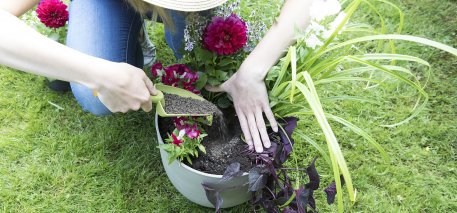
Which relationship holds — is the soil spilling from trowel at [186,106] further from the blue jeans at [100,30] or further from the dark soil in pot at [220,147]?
the blue jeans at [100,30]

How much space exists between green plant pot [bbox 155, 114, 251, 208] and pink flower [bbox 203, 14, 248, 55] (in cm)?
31

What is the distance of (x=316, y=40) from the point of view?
1.12 metres

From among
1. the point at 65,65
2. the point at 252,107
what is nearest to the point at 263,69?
the point at 252,107

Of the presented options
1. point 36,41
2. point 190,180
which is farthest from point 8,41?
point 190,180

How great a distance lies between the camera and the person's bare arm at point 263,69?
1.22m

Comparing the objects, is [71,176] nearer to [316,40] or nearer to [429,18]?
[316,40]

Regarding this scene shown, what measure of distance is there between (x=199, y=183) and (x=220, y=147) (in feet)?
0.45

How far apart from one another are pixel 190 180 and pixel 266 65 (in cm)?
45

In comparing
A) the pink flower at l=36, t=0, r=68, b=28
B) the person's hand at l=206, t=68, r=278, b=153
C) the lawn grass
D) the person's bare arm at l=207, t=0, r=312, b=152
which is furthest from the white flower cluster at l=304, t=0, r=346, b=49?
the pink flower at l=36, t=0, r=68, b=28

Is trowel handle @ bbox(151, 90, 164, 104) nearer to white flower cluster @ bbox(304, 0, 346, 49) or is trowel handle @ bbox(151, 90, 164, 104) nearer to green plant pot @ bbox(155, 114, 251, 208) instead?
green plant pot @ bbox(155, 114, 251, 208)

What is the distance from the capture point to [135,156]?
172 centimetres

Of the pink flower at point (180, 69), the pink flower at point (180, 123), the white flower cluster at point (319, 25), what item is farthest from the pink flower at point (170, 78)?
Answer: the white flower cluster at point (319, 25)

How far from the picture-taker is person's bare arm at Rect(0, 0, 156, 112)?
3.22 feet

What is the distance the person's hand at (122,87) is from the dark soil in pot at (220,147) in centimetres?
30
